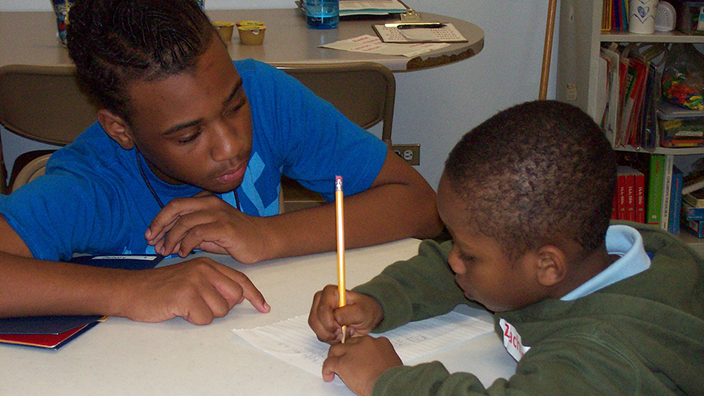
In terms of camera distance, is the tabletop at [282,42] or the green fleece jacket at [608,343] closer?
the green fleece jacket at [608,343]

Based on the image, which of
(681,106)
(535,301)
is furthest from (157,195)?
(681,106)

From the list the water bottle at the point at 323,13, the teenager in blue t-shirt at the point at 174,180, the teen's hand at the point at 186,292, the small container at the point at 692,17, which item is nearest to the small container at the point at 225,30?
the water bottle at the point at 323,13

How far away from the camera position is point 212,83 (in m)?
1.01

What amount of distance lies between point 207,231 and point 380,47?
3.90ft

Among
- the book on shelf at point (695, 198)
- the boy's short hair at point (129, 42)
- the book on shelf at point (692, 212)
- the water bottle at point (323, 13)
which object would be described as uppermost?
the boy's short hair at point (129, 42)

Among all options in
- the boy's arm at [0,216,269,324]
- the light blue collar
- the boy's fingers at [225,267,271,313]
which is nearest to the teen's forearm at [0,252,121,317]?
the boy's arm at [0,216,269,324]

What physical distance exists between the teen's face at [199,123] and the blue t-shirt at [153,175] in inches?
3.8

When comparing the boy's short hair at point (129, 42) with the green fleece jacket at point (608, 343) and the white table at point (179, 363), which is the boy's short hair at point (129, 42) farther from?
the green fleece jacket at point (608, 343)

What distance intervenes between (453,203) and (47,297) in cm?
53

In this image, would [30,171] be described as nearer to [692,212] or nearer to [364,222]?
[364,222]

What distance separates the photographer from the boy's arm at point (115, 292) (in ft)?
2.91

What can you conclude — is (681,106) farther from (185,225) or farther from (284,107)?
(185,225)

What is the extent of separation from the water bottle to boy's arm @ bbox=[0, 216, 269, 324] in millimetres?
1589

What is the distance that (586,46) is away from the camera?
101 inches
